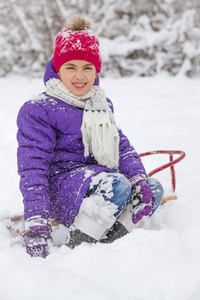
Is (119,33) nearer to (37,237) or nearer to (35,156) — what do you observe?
(35,156)

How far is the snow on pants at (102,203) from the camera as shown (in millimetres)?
1841

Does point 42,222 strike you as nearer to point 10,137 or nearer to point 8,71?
point 10,137

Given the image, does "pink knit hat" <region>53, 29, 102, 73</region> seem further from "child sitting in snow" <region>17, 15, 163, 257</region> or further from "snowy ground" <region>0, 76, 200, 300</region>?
"snowy ground" <region>0, 76, 200, 300</region>

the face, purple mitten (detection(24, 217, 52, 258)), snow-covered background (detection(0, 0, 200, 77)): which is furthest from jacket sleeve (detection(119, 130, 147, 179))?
snow-covered background (detection(0, 0, 200, 77))

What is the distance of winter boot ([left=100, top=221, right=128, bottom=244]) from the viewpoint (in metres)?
1.95

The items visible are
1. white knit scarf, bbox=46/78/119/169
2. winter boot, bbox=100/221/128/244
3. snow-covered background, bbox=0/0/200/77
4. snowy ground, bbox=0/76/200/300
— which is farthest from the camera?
snow-covered background, bbox=0/0/200/77

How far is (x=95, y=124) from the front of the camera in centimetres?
205

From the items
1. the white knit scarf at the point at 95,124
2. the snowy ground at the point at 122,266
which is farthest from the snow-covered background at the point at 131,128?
the white knit scarf at the point at 95,124

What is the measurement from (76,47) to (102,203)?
37.1 inches

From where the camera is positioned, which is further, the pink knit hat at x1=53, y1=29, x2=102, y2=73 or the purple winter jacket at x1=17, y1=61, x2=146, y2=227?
the pink knit hat at x1=53, y1=29, x2=102, y2=73

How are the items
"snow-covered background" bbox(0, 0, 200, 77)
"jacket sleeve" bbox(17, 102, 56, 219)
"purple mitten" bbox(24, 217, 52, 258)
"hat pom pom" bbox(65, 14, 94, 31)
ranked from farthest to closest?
1. "snow-covered background" bbox(0, 0, 200, 77)
2. "hat pom pom" bbox(65, 14, 94, 31)
3. "jacket sleeve" bbox(17, 102, 56, 219)
4. "purple mitten" bbox(24, 217, 52, 258)

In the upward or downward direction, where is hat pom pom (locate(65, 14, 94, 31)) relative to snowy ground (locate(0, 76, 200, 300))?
upward

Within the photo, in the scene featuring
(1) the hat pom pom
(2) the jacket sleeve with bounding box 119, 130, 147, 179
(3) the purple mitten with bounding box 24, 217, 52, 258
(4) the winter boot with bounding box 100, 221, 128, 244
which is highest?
(1) the hat pom pom

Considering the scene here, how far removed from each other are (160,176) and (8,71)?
8.47 metres
